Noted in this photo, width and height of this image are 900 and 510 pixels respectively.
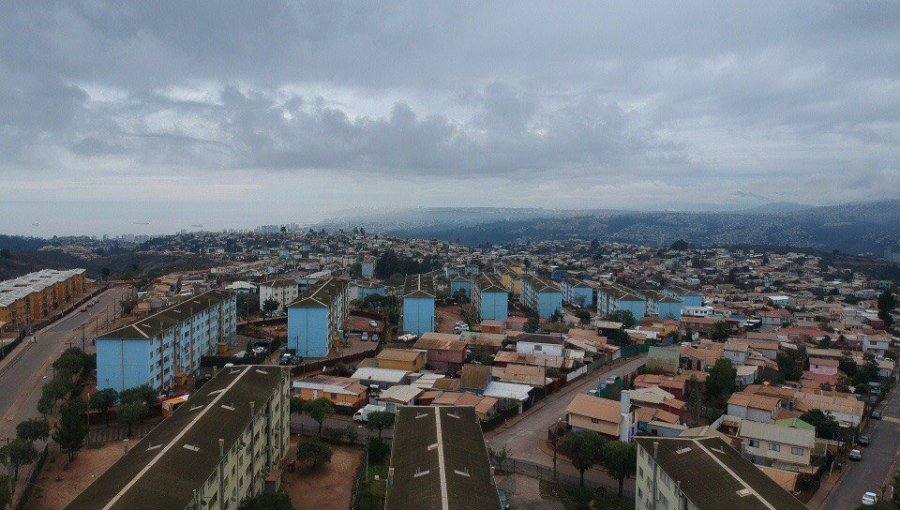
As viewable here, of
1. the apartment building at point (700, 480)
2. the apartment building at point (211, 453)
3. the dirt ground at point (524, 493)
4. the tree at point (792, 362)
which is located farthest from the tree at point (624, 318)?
the apartment building at point (211, 453)

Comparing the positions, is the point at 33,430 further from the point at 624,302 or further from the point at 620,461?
the point at 624,302

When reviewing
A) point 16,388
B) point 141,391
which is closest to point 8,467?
point 141,391

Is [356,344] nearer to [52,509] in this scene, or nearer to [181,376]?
[181,376]

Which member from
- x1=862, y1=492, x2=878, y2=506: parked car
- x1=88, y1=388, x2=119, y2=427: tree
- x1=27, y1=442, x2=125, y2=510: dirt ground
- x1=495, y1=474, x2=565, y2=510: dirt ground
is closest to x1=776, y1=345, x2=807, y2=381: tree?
x1=862, y1=492, x2=878, y2=506: parked car

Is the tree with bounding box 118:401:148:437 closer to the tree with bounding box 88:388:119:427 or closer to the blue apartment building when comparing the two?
the tree with bounding box 88:388:119:427

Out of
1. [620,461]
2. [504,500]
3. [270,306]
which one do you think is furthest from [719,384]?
[270,306]

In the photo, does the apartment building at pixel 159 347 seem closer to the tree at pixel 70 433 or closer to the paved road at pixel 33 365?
the paved road at pixel 33 365
